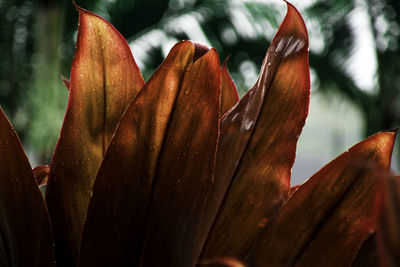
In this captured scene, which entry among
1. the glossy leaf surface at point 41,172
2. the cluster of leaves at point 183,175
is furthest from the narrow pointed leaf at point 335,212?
the glossy leaf surface at point 41,172

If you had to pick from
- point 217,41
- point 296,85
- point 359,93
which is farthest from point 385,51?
point 296,85

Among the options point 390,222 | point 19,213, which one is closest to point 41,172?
point 19,213

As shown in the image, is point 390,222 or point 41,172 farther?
point 41,172

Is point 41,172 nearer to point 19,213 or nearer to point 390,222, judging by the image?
point 19,213

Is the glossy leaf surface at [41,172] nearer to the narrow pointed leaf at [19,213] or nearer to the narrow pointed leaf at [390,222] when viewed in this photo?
the narrow pointed leaf at [19,213]

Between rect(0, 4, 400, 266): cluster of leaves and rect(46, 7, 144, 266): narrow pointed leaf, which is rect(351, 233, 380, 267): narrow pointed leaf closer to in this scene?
rect(0, 4, 400, 266): cluster of leaves

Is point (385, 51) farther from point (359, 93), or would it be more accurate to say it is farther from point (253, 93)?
point (253, 93)
